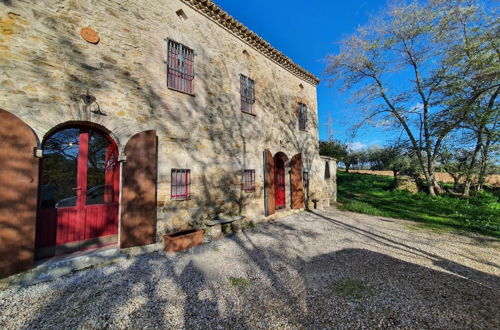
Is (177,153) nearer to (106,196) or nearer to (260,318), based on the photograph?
(106,196)

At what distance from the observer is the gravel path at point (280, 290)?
8.04 ft

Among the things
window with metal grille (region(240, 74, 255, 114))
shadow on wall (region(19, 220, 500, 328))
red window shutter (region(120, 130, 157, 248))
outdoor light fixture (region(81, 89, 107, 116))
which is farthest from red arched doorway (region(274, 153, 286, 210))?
outdoor light fixture (region(81, 89, 107, 116))

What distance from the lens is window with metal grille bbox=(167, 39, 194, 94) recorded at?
5.44m

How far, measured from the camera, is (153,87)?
4930mm

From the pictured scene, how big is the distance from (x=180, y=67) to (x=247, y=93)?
9.10ft

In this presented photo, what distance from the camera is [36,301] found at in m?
2.78

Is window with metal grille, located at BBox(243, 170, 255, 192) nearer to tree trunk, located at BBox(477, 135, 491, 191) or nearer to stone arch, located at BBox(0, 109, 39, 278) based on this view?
stone arch, located at BBox(0, 109, 39, 278)

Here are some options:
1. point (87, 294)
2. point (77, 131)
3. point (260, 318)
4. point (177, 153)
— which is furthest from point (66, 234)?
point (260, 318)

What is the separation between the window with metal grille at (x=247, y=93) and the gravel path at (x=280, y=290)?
5043mm

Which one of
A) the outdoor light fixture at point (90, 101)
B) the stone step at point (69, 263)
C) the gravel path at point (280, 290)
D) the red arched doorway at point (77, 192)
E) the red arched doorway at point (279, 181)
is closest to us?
the gravel path at point (280, 290)

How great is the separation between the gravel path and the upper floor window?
261 inches

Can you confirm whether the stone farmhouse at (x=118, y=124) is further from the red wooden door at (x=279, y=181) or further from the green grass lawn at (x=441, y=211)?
the green grass lawn at (x=441, y=211)

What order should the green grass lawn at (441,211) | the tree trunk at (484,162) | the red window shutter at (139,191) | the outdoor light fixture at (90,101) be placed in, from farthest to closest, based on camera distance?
1. the tree trunk at (484,162)
2. the green grass lawn at (441,211)
3. the red window shutter at (139,191)
4. the outdoor light fixture at (90,101)

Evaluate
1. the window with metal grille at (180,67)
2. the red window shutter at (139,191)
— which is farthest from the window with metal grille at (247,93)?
the red window shutter at (139,191)
